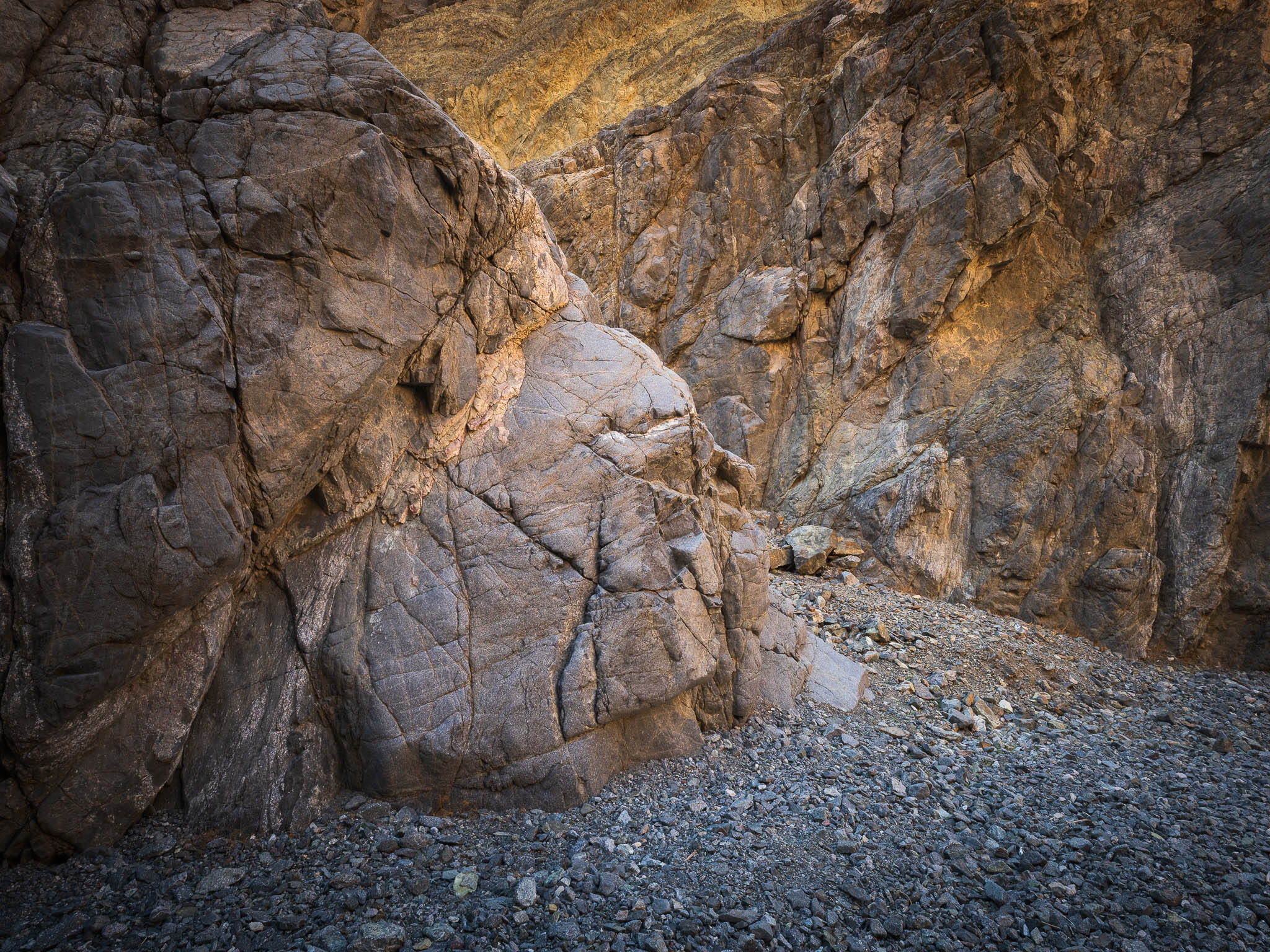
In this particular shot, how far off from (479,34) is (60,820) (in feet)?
146

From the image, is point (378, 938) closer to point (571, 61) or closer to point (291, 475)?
point (291, 475)

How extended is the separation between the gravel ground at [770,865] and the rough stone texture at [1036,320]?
7.94 metres

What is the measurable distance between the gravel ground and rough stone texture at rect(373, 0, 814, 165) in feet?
109

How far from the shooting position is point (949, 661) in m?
12.1

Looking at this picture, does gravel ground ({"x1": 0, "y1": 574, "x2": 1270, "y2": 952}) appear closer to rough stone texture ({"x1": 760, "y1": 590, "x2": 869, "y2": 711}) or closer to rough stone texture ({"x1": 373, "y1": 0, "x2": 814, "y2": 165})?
rough stone texture ({"x1": 760, "y1": 590, "x2": 869, "y2": 711})

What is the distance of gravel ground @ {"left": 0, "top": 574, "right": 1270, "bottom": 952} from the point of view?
566cm

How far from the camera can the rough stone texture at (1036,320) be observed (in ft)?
50.8

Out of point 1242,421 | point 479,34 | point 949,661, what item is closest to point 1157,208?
point 1242,421

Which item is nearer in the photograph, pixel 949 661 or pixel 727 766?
pixel 727 766

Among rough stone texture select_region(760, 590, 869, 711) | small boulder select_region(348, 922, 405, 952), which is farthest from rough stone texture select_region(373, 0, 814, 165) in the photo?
small boulder select_region(348, 922, 405, 952)

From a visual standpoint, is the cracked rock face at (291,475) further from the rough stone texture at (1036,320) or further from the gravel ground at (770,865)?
the rough stone texture at (1036,320)

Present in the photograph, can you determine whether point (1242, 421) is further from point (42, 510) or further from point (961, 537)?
point (42, 510)

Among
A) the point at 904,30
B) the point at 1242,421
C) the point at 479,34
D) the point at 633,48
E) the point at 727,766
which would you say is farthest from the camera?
the point at 479,34

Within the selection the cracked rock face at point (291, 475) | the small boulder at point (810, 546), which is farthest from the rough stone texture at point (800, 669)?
the small boulder at point (810, 546)
